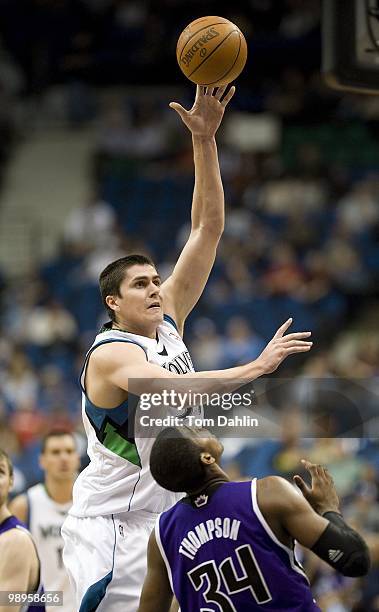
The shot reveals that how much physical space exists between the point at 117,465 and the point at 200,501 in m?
0.86

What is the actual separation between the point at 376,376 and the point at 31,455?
3.27m

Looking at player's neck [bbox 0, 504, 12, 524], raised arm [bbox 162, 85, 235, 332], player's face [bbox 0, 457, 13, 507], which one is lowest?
player's neck [bbox 0, 504, 12, 524]

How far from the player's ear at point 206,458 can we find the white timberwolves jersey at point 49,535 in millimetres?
2410

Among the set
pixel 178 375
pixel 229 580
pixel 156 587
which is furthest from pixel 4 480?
pixel 229 580

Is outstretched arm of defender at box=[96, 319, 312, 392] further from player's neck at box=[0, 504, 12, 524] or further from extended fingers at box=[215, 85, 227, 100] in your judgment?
extended fingers at box=[215, 85, 227, 100]

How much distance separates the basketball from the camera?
207 inches

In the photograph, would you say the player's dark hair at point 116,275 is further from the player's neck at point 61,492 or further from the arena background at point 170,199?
the arena background at point 170,199

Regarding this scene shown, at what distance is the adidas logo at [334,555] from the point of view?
11.8 feet

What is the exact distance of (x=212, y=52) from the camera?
5.26 meters

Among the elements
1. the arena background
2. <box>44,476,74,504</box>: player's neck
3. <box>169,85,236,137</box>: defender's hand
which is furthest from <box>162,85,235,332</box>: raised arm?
the arena background

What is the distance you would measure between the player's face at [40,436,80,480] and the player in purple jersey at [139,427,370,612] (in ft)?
7.41

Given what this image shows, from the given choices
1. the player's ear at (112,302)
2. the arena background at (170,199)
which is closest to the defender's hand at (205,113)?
the player's ear at (112,302)

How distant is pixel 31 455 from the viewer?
9.77 m

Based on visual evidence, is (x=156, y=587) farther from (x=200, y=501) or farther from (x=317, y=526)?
(x=317, y=526)
